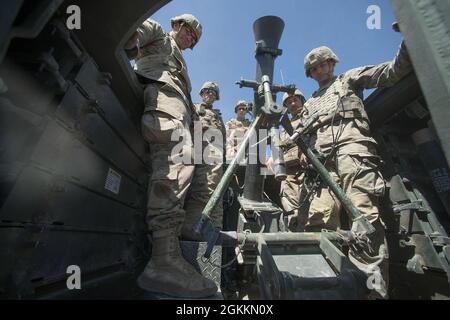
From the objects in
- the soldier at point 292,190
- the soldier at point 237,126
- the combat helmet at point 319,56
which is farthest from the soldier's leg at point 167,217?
the soldier at point 237,126

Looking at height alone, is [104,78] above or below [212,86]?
below

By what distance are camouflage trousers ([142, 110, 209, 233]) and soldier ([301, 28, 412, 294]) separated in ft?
5.80

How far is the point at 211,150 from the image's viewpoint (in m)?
3.93

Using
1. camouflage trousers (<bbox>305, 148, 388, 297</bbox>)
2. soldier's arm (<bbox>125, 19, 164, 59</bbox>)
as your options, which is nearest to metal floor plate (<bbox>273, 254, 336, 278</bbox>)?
camouflage trousers (<bbox>305, 148, 388, 297</bbox>)

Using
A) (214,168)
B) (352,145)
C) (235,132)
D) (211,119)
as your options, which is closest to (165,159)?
(214,168)

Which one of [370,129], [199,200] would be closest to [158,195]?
[199,200]

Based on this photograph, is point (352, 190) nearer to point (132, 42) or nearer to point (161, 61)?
point (161, 61)

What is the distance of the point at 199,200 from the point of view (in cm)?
300

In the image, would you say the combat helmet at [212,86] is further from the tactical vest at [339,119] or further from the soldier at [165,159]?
the soldier at [165,159]

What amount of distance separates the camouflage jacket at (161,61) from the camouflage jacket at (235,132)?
3662 mm

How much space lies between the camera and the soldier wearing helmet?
2.97 meters

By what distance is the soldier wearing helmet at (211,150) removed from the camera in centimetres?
297

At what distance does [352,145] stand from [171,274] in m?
2.57
